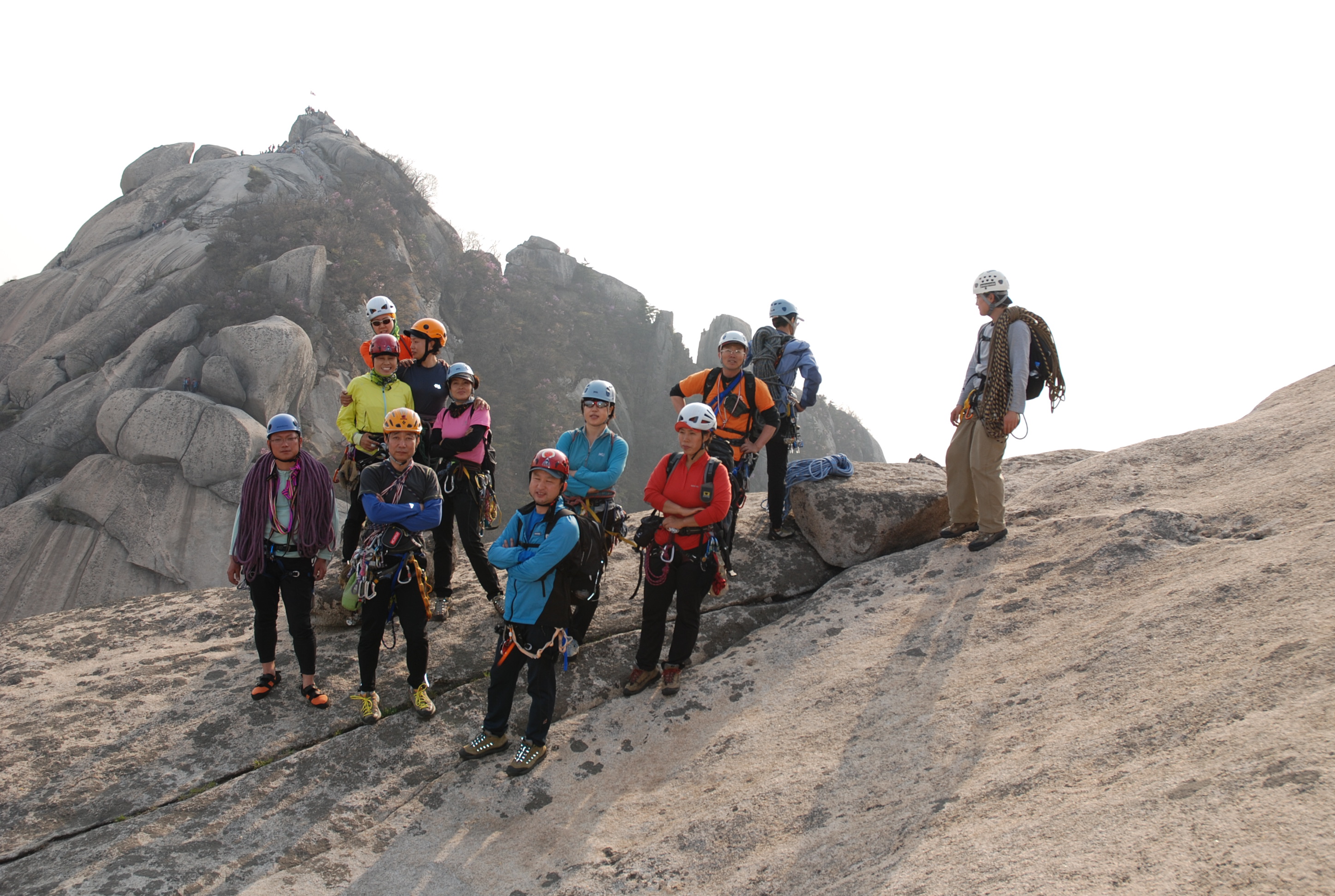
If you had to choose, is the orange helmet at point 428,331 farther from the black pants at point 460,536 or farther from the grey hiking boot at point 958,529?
the grey hiking boot at point 958,529

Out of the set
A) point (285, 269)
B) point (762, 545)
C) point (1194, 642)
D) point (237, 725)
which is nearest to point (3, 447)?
point (285, 269)

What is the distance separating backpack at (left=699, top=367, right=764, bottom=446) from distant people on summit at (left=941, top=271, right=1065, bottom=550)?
6.50 ft

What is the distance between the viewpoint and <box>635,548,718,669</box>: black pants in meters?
5.70

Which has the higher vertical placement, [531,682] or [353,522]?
[353,522]

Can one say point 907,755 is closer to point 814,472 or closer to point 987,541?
point 987,541

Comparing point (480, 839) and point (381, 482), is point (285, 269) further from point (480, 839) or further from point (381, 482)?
point (480, 839)

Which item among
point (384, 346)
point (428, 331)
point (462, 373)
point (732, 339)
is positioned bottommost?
point (462, 373)

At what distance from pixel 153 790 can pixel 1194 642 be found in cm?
653

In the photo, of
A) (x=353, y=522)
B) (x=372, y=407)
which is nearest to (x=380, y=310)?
(x=372, y=407)

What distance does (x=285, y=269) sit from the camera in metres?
26.3

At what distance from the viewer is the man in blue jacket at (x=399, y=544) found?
5207 mm

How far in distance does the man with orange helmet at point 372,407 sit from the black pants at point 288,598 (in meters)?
0.73

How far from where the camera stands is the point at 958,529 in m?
7.18

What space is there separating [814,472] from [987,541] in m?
2.03
